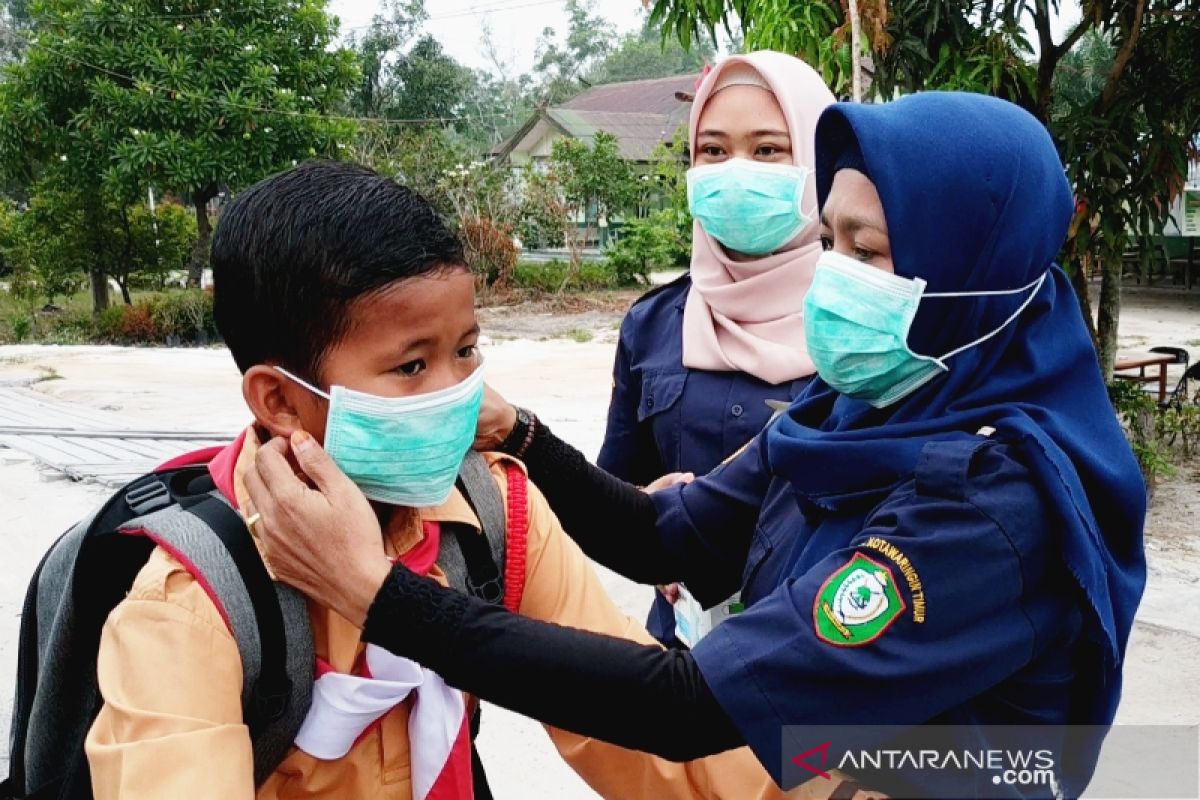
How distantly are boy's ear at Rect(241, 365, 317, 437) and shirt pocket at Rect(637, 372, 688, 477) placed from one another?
1164mm

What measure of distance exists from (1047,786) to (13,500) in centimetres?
585

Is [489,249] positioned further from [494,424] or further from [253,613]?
[253,613]

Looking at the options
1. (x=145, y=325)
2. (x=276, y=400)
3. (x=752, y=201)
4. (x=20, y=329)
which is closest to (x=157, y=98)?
(x=145, y=325)

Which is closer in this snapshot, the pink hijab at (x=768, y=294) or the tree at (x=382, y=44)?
the pink hijab at (x=768, y=294)

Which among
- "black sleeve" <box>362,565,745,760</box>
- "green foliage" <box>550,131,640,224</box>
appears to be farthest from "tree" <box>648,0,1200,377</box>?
"green foliage" <box>550,131,640,224</box>

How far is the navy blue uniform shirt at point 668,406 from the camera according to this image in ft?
7.82

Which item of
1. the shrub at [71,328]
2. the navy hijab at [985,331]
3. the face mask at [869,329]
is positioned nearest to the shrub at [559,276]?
the shrub at [71,328]

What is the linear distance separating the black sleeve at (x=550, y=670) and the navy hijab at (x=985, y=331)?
31cm

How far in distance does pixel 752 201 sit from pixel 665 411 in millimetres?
505

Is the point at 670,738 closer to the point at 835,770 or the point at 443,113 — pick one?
the point at 835,770

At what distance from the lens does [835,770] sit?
4.29 ft

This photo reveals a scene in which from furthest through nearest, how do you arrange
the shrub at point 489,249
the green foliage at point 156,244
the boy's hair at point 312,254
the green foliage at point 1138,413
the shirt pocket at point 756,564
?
the shrub at point 489,249, the green foliage at point 156,244, the green foliage at point 1138,413, the shirt pocket at point 756,564, the boy's hair at point 312,254

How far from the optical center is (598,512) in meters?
1.91

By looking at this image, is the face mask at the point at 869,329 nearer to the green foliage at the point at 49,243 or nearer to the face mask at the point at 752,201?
the face mask at the point at 752,201
